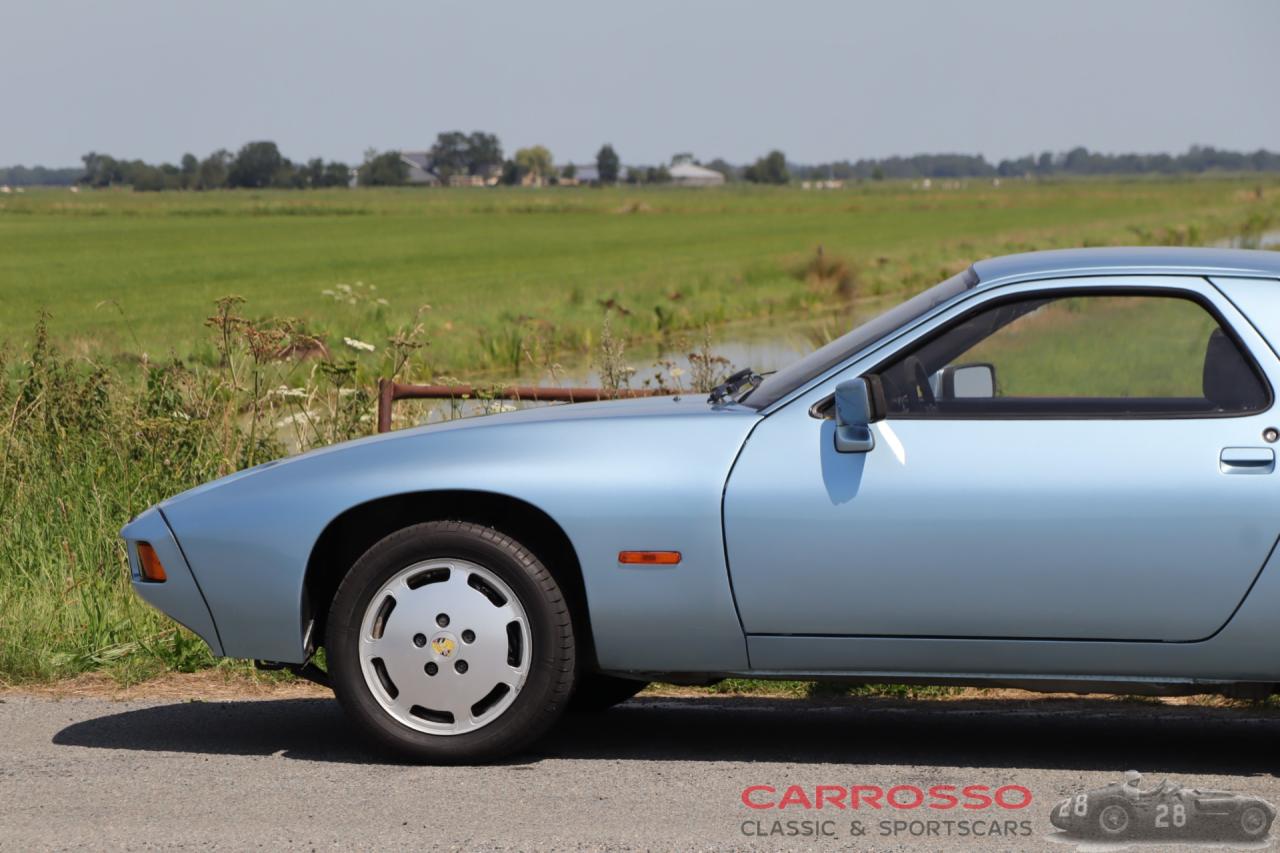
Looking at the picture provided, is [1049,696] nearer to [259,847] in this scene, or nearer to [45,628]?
[259,847]

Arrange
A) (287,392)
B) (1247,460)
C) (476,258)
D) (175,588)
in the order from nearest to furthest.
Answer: (1247,460) → (175,588) → (287,392) → (476,258)

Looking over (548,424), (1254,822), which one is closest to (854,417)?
(548,424)

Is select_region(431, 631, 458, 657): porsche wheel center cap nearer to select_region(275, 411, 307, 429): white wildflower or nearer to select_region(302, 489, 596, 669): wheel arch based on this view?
select_region(302, 489, 596, 669): wheel arch

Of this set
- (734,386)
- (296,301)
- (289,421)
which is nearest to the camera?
(734,386)

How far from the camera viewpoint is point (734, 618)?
4742mm

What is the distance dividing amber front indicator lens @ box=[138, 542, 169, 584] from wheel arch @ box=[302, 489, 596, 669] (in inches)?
17.6

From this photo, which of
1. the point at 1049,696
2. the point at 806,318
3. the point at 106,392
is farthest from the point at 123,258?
the point at 1049,696

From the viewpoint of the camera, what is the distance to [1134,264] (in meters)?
4.81

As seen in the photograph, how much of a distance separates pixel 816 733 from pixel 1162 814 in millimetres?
1272

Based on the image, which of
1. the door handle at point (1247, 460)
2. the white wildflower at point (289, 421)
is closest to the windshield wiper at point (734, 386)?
the door handle at point (1247, 460)

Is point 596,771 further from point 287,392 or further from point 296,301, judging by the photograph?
point 296,301

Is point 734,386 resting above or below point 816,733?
above

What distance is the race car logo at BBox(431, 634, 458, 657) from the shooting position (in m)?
4.80

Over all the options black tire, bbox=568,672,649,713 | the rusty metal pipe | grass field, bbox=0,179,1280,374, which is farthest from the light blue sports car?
grass field, bbox=0,179,1280,374
